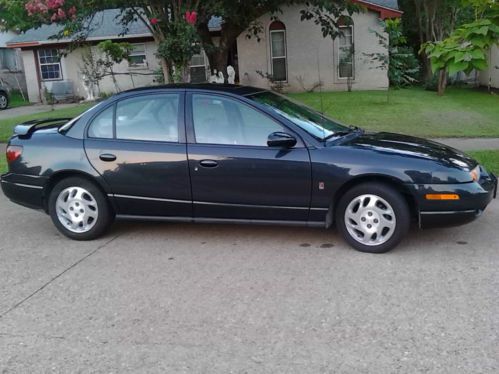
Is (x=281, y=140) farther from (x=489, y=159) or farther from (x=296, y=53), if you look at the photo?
(x=296, y=53)

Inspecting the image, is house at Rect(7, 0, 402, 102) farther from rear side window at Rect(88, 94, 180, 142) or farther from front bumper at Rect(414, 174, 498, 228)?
front bumper at Rect(414, 174, 498, 228)

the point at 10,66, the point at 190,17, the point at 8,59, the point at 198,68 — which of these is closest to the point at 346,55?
the point at 198,68

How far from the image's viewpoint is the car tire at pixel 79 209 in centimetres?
564

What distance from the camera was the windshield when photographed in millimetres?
5402

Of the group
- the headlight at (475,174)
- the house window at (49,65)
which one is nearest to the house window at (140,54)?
the house window at (49,65)

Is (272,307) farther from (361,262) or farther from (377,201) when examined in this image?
(377,201)

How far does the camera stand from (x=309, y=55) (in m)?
21.6

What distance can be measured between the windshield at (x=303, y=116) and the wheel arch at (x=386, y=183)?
0.55m

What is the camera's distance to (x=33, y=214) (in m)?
6.98

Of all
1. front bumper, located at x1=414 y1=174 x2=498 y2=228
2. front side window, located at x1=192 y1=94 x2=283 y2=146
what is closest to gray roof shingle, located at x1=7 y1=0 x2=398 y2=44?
front side window, located at x1=192 y1=94 x2=283 y2=146

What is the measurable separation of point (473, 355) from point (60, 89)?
77.9ft

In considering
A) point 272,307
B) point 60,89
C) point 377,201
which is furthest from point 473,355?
point 60,89

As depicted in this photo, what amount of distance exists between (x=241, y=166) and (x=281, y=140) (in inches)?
18.1

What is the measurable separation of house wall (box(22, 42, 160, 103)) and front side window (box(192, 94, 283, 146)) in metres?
18.3
